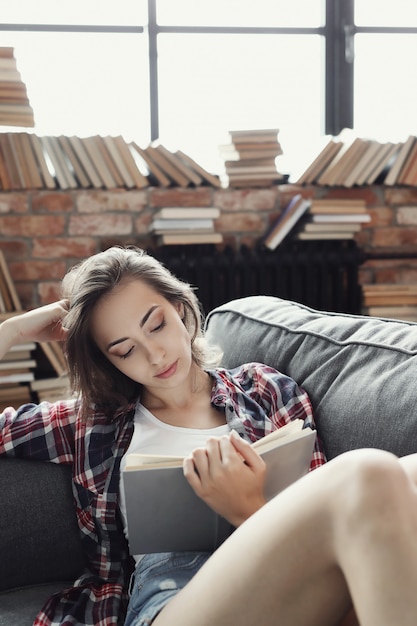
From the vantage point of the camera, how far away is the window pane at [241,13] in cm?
322

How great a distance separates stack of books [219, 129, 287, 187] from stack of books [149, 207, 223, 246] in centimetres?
19

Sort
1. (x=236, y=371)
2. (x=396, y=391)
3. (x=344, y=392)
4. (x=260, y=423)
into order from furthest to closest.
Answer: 1. (x=236, y=371)
2. (x=260, y=423)
3. (x=344, y=392)
4. (x=396, y=391)

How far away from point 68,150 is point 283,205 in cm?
94

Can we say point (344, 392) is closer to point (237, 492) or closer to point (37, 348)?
point (237, 492)

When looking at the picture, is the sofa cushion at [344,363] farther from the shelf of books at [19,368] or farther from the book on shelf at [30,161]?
the book on shelf at [30,161]

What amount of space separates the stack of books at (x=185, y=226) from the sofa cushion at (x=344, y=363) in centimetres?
130

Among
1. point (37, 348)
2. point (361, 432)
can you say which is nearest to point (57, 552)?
point (361, 432)

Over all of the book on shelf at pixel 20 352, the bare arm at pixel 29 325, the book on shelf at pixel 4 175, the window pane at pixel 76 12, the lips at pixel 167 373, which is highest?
the window pane at pixel 76 12

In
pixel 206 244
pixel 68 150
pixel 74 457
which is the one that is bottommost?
pixel 74 457

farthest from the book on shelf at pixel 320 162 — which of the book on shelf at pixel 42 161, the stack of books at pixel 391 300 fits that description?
the book on shelf at pixel 42 161

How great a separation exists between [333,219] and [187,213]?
0.63 metres

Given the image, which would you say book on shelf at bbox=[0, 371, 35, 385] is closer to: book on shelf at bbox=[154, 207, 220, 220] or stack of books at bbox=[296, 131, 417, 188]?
book on shelf at bbox=[154, 207, 220, 220]

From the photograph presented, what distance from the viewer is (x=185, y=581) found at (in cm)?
115

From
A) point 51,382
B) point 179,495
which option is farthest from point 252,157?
point 179,495
